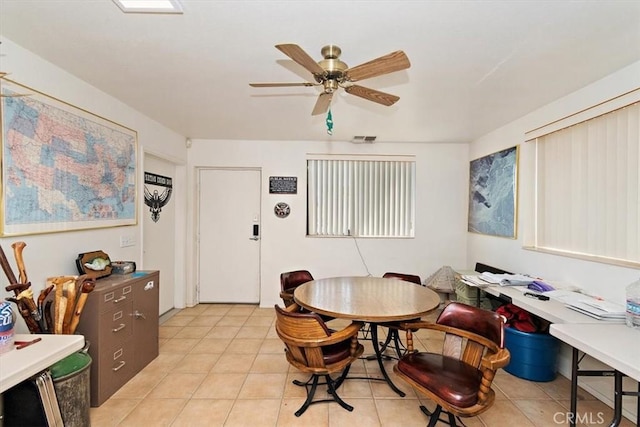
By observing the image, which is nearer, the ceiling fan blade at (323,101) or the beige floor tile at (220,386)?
the ceiling fan blade at (323,101)

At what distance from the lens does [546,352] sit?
2.48 m

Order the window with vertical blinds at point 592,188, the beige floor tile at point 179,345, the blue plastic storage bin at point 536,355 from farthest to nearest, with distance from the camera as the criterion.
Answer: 1. the beige floor tile at point 179,345
2. the blue plastic storage bin at point 536,355
3. the window with vertical blinds at point 592,188

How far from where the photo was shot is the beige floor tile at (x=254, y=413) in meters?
1.98

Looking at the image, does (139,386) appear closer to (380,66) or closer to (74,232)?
(74,232)

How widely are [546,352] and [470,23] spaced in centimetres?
265

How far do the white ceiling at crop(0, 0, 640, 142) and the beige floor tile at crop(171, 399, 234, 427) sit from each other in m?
2.53

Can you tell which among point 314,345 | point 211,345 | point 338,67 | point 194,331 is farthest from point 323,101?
point 194,331

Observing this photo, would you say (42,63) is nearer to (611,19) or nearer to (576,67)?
(611,19)

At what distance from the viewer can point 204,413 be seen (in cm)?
208

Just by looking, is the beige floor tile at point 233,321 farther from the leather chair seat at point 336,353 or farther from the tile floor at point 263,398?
the leather chair seat at point 336,353

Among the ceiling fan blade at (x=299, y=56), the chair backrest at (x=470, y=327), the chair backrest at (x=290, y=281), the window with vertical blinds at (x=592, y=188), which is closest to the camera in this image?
the ceiling fan blade at (x=299, y=56)

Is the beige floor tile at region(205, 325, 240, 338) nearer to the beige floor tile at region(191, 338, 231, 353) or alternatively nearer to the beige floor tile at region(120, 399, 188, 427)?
the beige floor tile at region(191, 338, 231, 353)

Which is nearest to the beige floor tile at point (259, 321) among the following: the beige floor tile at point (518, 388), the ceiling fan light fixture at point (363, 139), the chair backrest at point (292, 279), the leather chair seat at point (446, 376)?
the chair backrest at point (292, 279)

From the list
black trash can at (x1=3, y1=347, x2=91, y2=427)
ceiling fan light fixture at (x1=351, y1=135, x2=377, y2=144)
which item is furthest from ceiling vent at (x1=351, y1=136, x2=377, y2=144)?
black trash can at (x1=3, y1=347, x2=91, y2=427)
